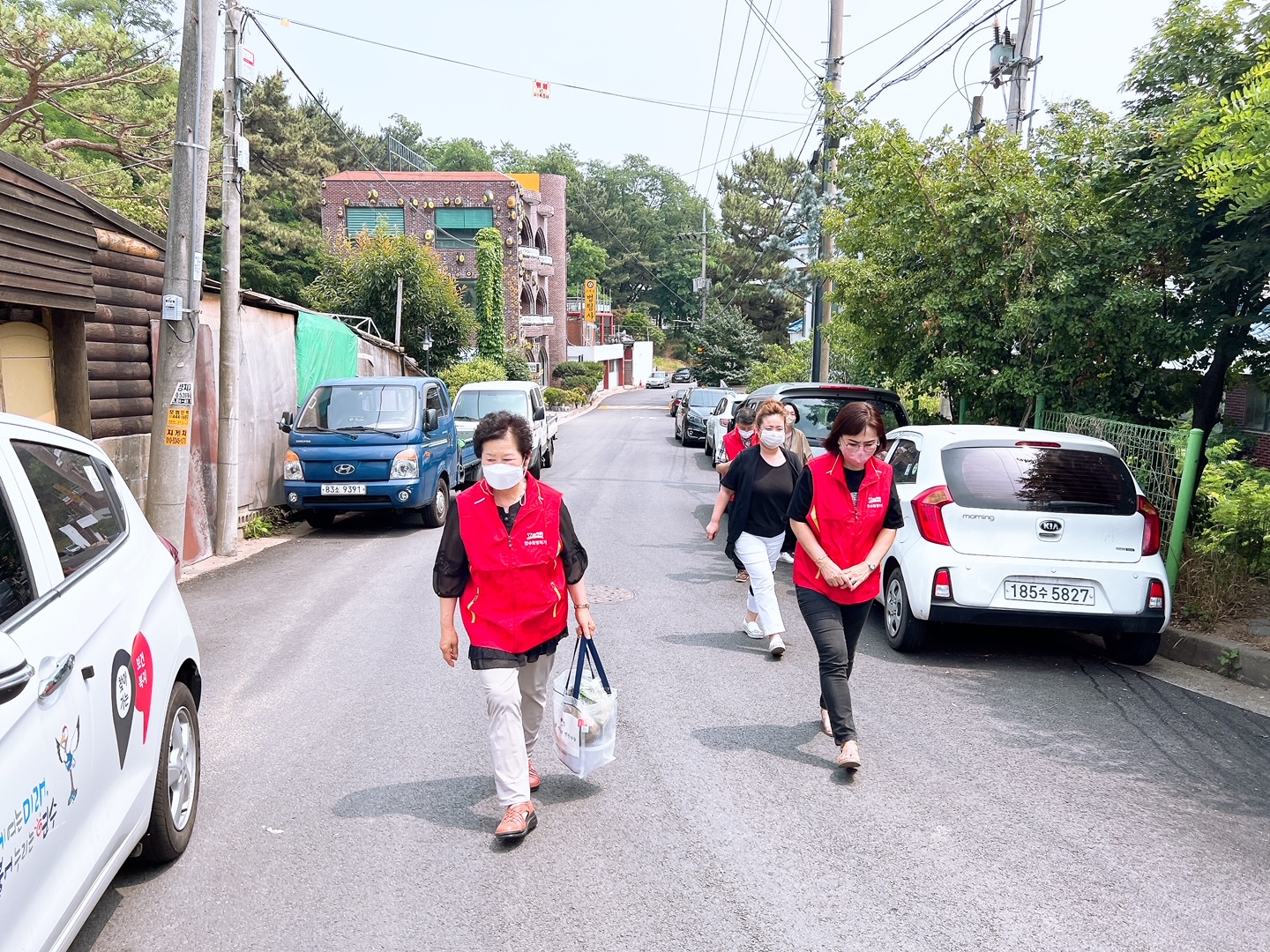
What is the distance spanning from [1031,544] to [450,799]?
4205mm

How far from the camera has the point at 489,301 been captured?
1690 inches

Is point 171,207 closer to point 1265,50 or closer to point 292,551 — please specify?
point 292,551

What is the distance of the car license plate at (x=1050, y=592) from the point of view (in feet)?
21.9

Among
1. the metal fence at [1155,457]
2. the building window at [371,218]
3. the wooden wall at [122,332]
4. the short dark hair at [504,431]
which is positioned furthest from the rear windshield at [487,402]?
the building window at [371,218]

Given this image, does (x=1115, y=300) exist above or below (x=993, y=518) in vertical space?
above

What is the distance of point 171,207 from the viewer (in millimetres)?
9953

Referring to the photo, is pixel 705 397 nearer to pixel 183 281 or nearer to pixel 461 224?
pixel 183 281

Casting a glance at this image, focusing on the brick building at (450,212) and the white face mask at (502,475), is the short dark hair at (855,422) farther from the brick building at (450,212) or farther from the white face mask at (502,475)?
the brick building at (450,212)

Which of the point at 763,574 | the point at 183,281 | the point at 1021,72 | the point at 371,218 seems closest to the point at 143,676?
the point at 763,574

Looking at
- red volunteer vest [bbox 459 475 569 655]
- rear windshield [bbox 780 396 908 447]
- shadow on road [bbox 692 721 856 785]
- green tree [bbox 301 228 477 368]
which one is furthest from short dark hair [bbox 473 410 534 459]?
green tree [bbox 301 228 477 368]

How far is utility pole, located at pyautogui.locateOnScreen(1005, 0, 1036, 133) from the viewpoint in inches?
484

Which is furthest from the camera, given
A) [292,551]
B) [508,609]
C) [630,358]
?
[630,358]

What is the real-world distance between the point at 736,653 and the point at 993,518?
1.99 m

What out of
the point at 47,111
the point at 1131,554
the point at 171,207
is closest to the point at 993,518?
the point at 1131,554
